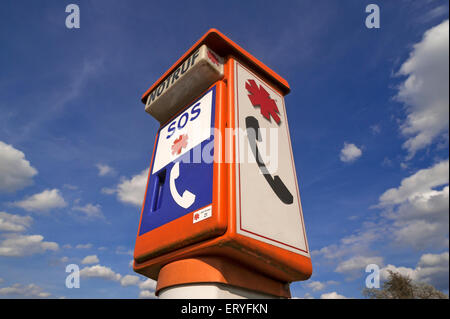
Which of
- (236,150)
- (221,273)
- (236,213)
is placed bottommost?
(221,273)

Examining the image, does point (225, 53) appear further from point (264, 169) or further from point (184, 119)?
point (264, 169)

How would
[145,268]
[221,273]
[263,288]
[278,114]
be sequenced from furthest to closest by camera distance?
[278,114] → [145,268] → [263,288] → [221,273]

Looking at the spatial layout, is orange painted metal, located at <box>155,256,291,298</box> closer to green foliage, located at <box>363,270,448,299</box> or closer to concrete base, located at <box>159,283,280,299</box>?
concrete base, located at <box>159,283,280,299</box>

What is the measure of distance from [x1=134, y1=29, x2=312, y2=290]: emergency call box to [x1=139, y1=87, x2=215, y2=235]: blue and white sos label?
14 millimetres

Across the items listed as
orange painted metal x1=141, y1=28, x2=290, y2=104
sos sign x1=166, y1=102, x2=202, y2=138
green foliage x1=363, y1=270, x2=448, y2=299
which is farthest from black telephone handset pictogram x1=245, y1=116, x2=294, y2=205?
green foliage x1=363, y1=270, x2=448, y2=299

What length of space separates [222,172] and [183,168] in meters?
0.73

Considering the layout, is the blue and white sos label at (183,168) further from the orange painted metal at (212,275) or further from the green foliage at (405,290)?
the green foliage at (405,290)

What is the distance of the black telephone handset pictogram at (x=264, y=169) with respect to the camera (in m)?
3.18

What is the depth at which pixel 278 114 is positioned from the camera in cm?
412

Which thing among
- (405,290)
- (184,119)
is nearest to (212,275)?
(184,119)

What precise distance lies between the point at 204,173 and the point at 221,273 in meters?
1.03
